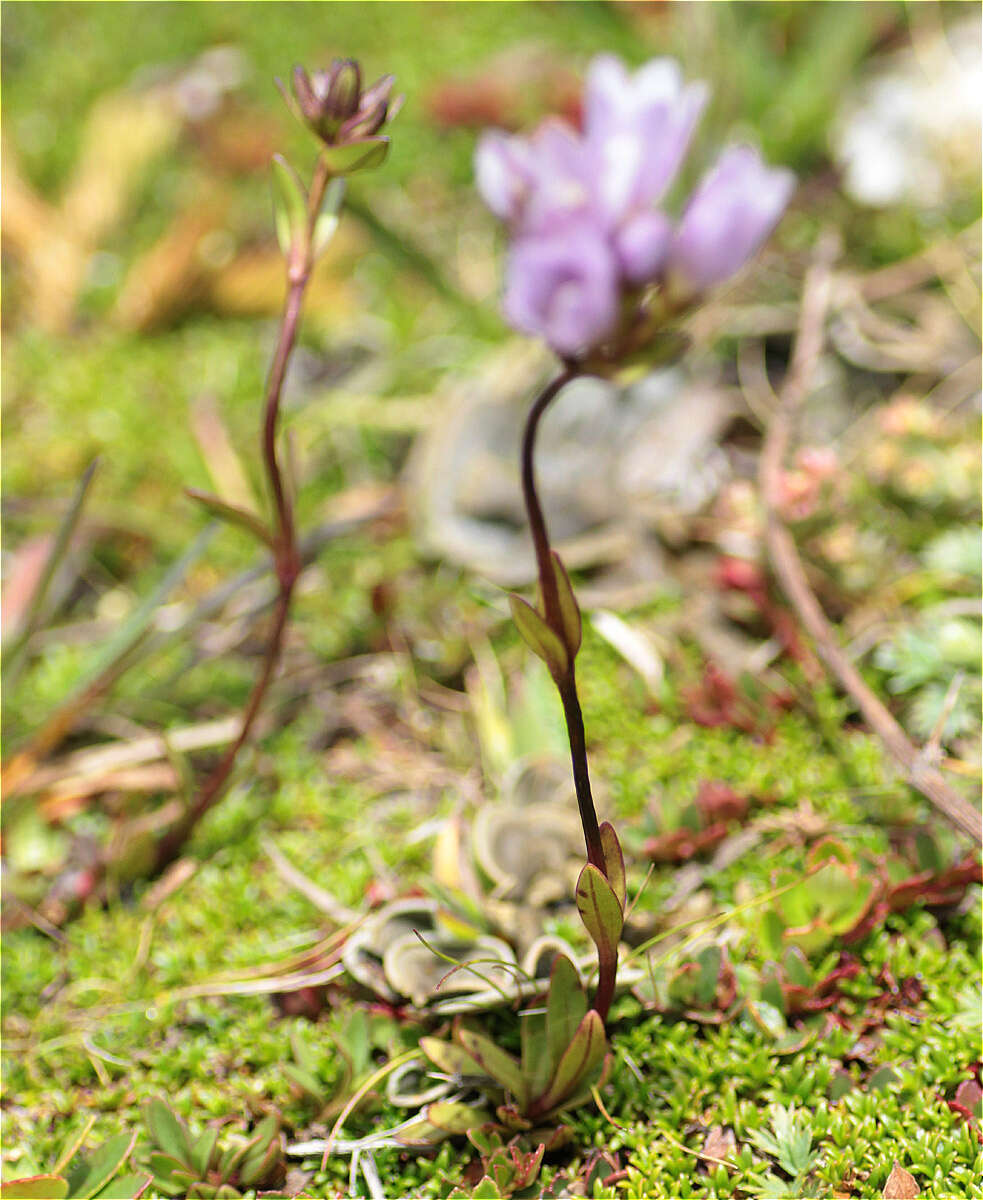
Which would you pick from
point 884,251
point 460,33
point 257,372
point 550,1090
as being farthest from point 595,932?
point 460,33

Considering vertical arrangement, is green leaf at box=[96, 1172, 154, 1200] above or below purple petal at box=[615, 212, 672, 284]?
below

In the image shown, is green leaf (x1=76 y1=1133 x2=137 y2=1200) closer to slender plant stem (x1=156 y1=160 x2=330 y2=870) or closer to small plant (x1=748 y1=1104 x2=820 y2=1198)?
slender plant stem (x1=156 y1=160 x2=330 y2=870)

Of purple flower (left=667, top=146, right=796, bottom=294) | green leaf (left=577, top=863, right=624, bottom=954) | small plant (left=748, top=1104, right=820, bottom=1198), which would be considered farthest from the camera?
purple flower (left=667, top=146, right=796, bottom=294)

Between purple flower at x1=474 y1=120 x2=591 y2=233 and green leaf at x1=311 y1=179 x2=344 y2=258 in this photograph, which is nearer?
green leaf at x1=311 y1=179 x2=344 y2=258

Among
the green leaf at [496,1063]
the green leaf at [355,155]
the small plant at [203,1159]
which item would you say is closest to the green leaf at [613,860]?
the green leaf at [496,1063]

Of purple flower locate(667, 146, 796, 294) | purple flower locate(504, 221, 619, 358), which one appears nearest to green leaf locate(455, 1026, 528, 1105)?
purple flower locate(504, 221, 619, 358)

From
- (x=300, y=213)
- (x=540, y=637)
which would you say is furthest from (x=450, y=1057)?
(x=300, y=213)
